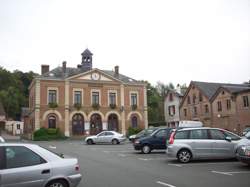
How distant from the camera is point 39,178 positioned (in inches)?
283

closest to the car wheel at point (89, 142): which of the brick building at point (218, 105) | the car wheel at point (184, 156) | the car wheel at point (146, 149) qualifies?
the car wheel at point (146, 149)

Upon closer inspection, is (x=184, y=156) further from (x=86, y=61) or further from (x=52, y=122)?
(x=86, y=61)

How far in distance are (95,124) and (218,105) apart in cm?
1867

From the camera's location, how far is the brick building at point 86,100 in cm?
4847

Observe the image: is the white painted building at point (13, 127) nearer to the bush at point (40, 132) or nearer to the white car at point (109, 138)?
the bush at point (40, 132)

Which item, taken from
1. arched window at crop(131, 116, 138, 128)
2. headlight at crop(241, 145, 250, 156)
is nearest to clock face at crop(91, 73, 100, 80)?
arched window at crop(131, 116, 138, 128)

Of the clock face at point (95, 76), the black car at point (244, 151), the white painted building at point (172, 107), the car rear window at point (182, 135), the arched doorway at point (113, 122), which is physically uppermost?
the clock face at point (95, 76)

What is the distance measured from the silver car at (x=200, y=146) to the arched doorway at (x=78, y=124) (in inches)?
1414

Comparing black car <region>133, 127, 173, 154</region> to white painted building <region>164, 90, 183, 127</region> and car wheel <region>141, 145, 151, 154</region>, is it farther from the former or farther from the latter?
white painted building <region>164, 90, 183, 127</region>

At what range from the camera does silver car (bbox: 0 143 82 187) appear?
695cm

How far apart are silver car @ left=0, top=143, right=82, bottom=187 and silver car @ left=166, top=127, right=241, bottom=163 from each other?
7.85 meters

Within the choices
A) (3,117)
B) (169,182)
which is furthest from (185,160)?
(3,117)

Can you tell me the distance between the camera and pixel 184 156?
48.5 feet

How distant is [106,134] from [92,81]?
774 inches
